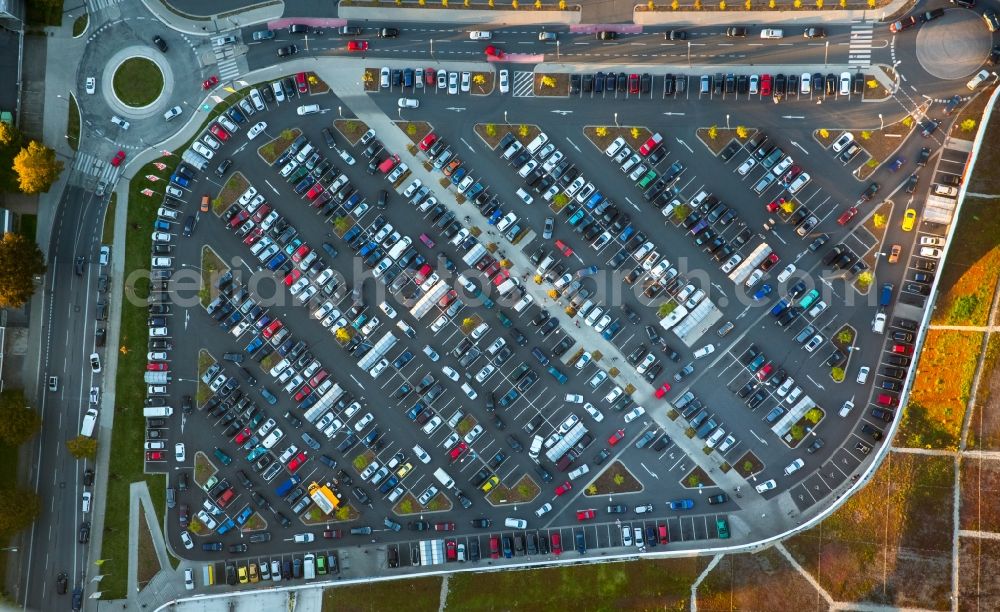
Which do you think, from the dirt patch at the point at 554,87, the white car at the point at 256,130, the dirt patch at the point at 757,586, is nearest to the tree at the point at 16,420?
the white car at the point at 256,130

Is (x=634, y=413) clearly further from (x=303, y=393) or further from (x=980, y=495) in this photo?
(x=980, y=495)

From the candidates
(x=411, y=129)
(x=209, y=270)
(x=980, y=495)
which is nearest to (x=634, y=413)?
(x=980, y=495)

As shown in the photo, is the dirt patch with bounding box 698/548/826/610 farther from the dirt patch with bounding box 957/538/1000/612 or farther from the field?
the dirt patch with bounding box 957/538/1000/612

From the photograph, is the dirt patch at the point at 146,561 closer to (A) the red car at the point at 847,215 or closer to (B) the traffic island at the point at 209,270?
(B) the traffic island at the point at 209,270

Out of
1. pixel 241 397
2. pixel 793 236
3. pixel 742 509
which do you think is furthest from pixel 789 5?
pixel 241 397

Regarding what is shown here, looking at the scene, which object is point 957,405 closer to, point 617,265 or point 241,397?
point 617,265

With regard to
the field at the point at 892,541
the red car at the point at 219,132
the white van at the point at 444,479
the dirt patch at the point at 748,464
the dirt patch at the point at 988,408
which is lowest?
the field at the point at 892,541
